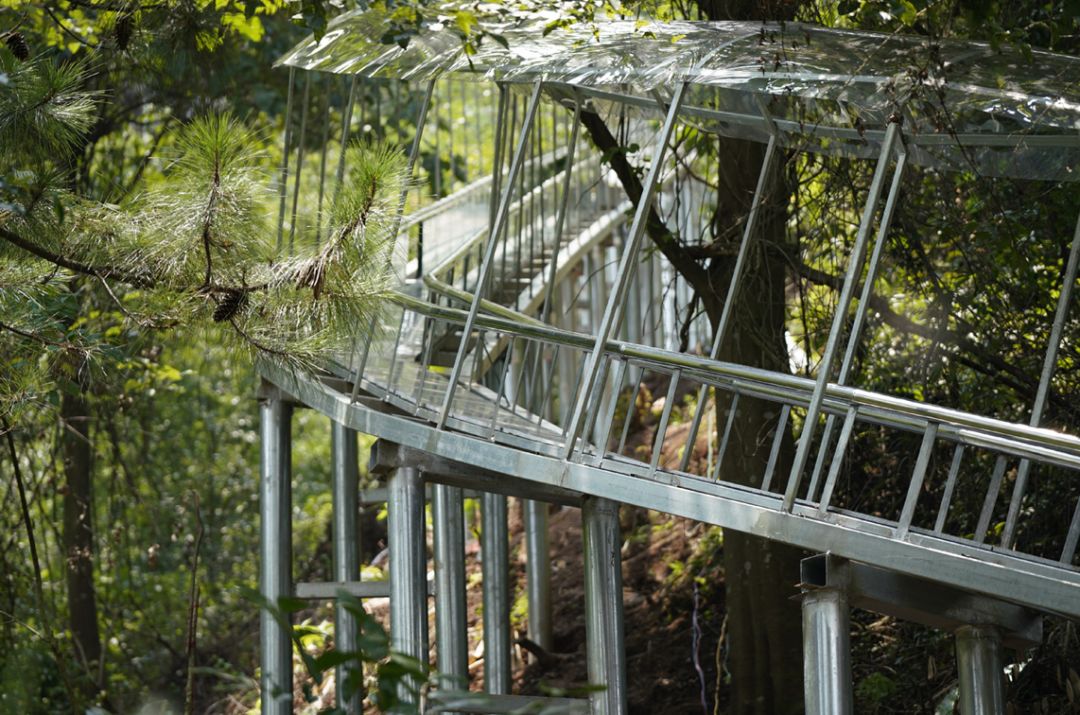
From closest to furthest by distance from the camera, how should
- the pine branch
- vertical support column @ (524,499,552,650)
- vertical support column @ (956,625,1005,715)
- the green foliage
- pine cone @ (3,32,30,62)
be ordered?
the pine branch
vertical support column @ (956,625,1005,715)
pine cone @ (3,32,30,62)
the green foliage
vertical support column @ (524,499,552,650)

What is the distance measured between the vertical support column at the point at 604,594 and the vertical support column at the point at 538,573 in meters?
3.59

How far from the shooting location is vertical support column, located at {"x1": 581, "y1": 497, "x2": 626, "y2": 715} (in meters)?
6.48

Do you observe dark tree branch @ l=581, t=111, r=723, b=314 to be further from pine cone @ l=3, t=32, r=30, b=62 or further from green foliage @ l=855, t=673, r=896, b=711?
pine cone @ l=3, t=32, r=30, b=62

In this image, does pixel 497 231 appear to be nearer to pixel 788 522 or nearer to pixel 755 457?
pixel 788 522

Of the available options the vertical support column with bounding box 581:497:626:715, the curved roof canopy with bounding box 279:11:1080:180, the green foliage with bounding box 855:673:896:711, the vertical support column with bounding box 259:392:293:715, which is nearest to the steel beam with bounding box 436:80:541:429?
the curved roof canopy with bounding box 279:11:1080:180

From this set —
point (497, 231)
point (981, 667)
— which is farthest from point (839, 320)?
point (981, 667)

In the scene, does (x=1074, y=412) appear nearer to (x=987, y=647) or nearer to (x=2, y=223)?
(x=987, y=647)

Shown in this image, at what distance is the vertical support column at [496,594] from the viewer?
30.3 feet

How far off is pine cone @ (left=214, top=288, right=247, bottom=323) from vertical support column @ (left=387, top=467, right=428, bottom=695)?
151cm

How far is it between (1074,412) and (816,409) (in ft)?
8.88

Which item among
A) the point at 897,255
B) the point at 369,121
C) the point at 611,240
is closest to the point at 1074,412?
the point at 897,255

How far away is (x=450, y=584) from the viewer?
8.10m

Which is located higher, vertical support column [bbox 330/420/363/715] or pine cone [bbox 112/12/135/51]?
pine cone [bbox 112/12/135/51]

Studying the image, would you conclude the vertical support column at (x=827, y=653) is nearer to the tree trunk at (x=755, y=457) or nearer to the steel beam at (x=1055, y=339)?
the steel beam at (x=1055, y=339)
